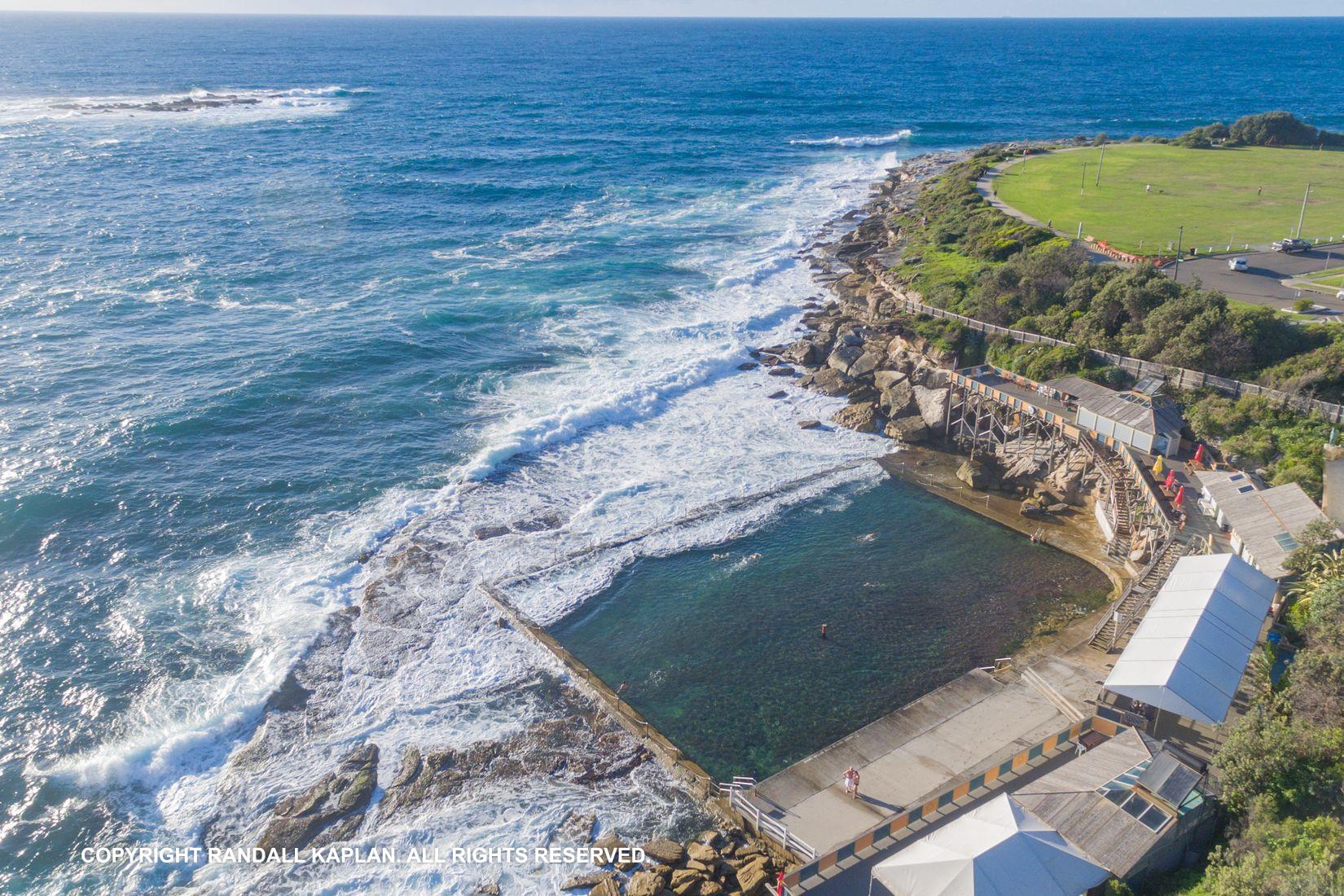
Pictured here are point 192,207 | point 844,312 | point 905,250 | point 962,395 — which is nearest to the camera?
point 962,395

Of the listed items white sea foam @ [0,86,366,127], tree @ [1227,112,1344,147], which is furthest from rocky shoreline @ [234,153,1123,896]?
white sea foam @ [0,86,366,127]

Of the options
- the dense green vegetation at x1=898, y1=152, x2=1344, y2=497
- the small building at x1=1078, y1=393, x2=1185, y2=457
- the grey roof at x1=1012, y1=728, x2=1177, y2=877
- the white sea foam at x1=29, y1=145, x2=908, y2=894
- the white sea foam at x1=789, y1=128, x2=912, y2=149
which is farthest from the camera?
the white sea foam at x1=789, y1=128, x2=912, y2=149

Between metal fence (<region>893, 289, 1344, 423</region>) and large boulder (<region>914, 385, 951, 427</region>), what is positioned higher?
metal fence (<region>893, 289, 1344, 423</region>)

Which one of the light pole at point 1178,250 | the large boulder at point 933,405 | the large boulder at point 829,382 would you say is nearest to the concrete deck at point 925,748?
the large boulder at point 933,405

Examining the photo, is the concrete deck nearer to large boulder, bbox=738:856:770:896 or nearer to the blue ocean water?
large boulder, bbox=738:856:770:896

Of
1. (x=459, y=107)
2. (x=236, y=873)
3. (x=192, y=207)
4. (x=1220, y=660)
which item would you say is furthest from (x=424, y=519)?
(x=459, y=107)

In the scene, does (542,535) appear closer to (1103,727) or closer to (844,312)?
(1103,727)
